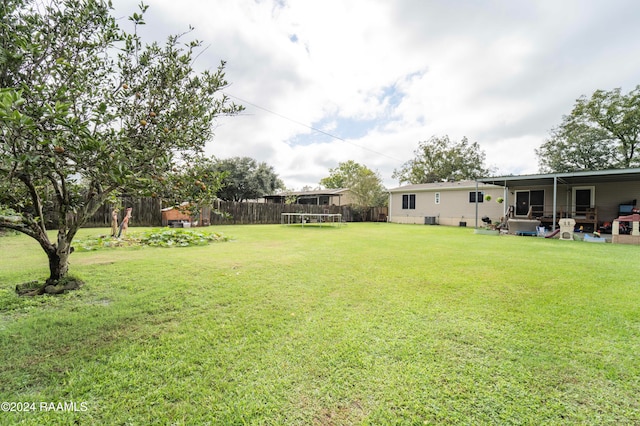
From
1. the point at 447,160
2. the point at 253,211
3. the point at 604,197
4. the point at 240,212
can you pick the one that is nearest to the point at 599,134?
the point at 604,197

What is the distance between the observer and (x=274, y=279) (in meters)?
4.00

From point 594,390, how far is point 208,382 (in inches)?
94.4

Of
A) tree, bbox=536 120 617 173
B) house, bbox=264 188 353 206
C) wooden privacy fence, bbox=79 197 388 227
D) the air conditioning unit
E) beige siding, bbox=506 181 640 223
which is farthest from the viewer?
house, bbox=264 188 353 206

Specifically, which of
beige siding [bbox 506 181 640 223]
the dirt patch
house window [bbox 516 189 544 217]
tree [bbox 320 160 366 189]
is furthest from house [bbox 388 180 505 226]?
tree [bbox 320 160 366 189]

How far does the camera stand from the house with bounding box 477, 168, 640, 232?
39.8ft

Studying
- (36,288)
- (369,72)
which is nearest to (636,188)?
(369,72)

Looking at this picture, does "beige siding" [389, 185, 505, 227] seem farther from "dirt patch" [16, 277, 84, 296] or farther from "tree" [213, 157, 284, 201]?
"dirt patch" [16, 277, 84, 296]

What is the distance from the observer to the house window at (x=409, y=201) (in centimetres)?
2103

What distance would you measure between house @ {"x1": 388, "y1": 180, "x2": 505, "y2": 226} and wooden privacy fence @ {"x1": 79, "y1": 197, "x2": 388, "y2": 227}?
90.1 inches

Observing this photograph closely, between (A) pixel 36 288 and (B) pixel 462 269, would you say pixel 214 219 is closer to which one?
(A) pixel 36 288

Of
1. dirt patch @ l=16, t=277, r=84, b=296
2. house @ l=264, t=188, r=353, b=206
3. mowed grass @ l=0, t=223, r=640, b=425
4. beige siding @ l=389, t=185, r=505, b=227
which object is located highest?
house @ l=264, t=188, r=353, b=206

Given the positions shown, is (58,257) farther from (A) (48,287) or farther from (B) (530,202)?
(B) (530,202)

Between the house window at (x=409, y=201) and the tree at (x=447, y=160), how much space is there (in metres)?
11.0

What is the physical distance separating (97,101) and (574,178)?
18.1 meters
